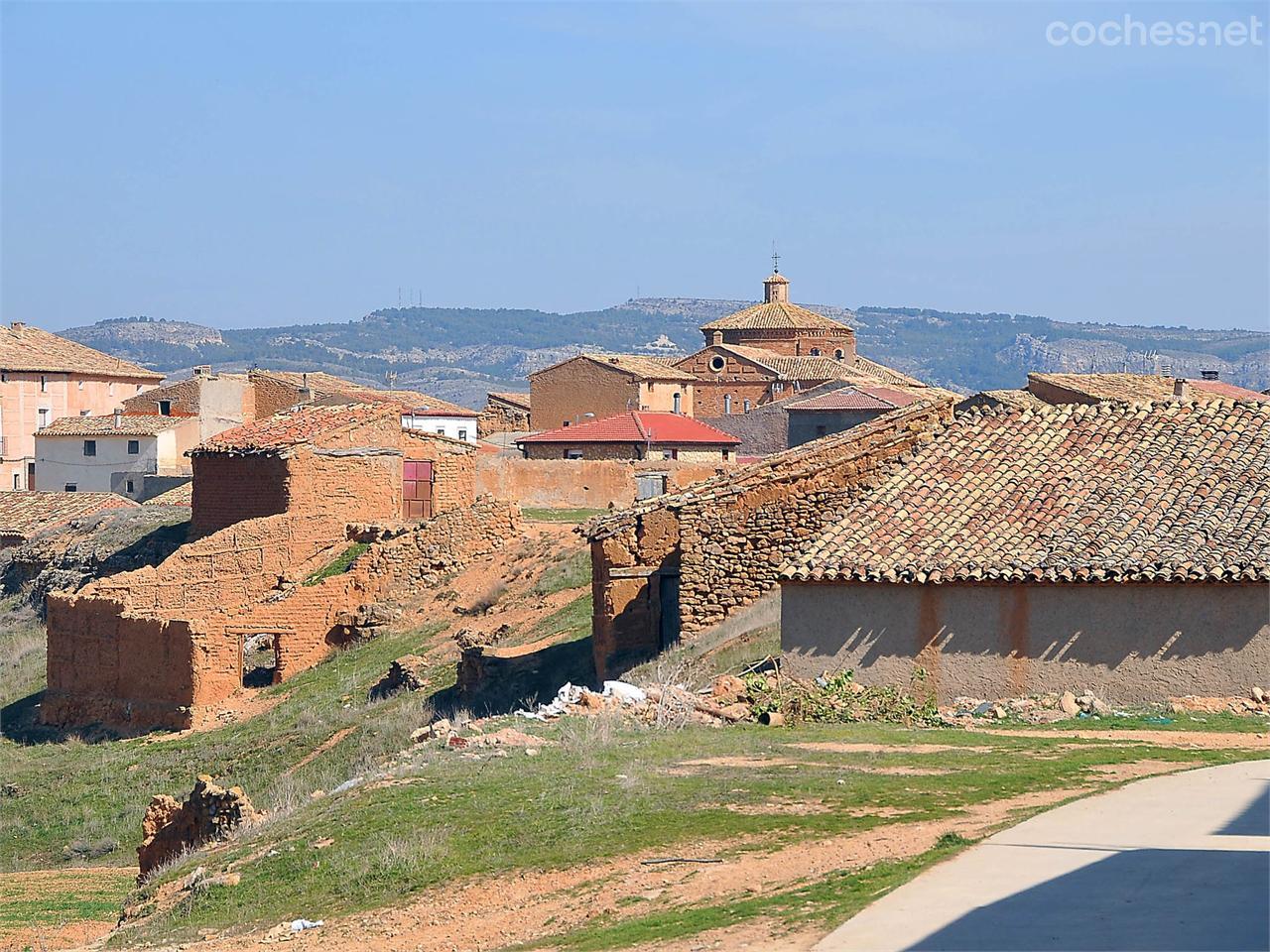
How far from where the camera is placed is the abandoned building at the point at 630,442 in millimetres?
53531

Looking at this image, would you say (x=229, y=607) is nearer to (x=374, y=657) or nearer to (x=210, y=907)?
(x=374, y=657)

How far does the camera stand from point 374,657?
2998 centimetres

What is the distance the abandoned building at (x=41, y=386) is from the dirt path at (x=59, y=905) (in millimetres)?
55438

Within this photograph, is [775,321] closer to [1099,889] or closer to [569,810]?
[569,810]

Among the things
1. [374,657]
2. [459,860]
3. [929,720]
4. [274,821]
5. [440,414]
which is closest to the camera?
[459,860]

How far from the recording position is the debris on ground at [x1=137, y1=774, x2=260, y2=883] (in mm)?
17422

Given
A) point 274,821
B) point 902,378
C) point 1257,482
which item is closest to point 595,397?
point 902,378

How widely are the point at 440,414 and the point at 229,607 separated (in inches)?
1724

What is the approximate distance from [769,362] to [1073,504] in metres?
68.5

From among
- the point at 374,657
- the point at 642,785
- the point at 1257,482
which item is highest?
the point at 1257,482

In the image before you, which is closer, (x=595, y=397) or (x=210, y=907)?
(x=210, y=907)

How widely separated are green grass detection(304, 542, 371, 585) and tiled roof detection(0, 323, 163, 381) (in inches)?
1982

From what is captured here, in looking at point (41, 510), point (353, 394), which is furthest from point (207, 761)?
point (353, 394)

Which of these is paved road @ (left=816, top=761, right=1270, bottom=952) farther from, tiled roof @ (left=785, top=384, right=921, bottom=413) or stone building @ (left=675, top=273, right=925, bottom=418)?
stone building @ (left=675, top=273, right=925, bottom=418)
